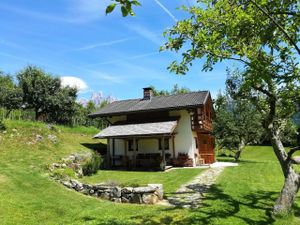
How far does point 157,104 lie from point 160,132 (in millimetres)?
5248

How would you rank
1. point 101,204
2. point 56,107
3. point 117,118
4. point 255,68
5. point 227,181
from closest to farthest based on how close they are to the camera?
point 255,68 < point 101,204 < point 227,181 < point 117,118 < point 56,107

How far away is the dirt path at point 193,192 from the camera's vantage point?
42.8ft

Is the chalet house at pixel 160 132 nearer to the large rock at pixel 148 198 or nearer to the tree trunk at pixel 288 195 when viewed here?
the large rock at pixel 148 198

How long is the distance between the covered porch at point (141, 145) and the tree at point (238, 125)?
26.6ft

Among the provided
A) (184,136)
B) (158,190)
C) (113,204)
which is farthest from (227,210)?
(184,136)

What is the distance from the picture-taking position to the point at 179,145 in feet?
95.8

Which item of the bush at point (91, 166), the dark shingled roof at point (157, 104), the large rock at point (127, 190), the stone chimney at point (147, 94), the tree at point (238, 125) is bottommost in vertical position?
the large rock at point (127, 190)

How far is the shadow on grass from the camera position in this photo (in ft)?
34.9

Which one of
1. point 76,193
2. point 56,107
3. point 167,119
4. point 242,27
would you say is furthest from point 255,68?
point 56,107

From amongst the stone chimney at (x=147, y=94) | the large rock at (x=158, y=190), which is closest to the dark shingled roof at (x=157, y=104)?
the stone chimney at (x=147, y=94)

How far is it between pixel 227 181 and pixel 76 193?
8.56m

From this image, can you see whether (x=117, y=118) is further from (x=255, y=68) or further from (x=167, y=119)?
(x=255, y=68)

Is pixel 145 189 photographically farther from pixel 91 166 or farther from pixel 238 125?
pixel 238 125

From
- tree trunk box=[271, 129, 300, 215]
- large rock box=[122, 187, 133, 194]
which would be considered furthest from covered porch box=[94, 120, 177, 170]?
tree trunk box=[271, 129, 300, 215]
